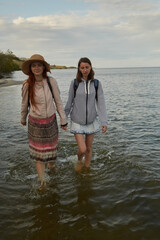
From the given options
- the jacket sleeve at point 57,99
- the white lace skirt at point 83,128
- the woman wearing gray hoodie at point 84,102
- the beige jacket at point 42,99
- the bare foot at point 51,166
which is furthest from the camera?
the bare foot at point 51,166

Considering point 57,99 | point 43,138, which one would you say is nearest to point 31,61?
point 57,99

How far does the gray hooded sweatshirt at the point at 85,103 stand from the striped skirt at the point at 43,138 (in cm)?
54

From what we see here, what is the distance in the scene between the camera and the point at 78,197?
4.75 metres

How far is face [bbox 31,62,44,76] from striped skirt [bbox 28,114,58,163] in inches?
34.9

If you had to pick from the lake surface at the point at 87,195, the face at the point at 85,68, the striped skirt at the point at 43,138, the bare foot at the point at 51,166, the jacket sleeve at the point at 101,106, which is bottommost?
the lake surface at the point at 87,195

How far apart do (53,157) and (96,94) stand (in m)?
1.61

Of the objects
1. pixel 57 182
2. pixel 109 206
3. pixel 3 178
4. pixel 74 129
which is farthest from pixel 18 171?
pixel 109 206

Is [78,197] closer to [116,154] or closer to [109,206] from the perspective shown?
[109,206]

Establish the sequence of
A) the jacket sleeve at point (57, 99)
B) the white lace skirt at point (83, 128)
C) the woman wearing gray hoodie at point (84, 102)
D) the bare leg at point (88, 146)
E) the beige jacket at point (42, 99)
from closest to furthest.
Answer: the beige jacket at point (42, 99)
the jacket sleeve at point (57, 99)
the woman wearing gray hoodie at point (84, 102)
the white lace skirt at point (83, 128)
the bare leg at point (88, 146)

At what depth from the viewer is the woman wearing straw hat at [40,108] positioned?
4.43 m

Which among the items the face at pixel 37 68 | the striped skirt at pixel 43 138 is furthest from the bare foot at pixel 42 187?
the face at pixel 37 68

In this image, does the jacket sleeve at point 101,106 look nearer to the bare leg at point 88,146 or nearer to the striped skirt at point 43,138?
the bare leg at point 88,146

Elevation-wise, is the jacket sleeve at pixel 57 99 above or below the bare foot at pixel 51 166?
above

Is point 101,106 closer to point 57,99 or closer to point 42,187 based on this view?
point 57,99
